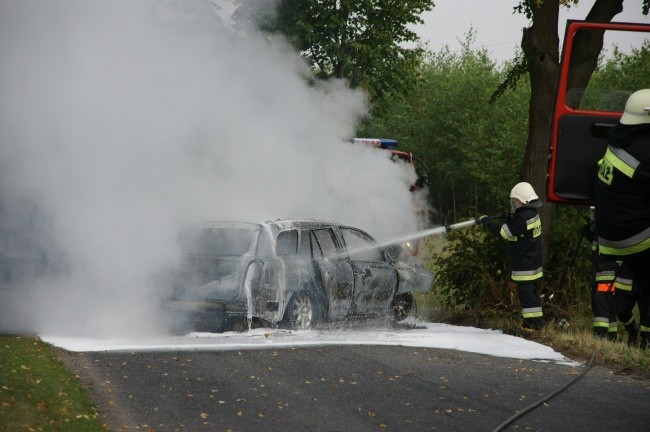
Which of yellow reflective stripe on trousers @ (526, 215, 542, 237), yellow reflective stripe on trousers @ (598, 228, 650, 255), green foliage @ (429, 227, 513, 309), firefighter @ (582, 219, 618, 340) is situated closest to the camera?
yellow reflective stripe on trousers @ (598, 228, 650, 255)

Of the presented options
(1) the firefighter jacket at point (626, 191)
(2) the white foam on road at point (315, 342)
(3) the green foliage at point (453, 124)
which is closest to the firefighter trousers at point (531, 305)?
(2) the white foam on road at point (315, 342)

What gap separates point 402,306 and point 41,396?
7885 millimetres

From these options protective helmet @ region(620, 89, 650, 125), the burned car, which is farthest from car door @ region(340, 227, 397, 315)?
protective helmet @ region(620, 89, 650, 125)

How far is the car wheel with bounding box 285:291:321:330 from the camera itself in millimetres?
12414

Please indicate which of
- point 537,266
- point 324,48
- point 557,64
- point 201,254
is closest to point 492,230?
point 537,266

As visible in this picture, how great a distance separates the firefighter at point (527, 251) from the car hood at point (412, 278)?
220 centimetres

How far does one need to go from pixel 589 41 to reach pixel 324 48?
522 inches

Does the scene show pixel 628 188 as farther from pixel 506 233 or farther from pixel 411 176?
pixel 411 176

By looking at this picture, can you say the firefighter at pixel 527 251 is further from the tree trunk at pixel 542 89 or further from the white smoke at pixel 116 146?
the white smoke at pixel 116 146

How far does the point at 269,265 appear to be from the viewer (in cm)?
1203

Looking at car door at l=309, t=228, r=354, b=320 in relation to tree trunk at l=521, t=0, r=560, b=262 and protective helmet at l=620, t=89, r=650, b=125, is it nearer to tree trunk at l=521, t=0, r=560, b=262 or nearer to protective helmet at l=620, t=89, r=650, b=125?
tree trunk at l=521, t=0, r=560, b=262

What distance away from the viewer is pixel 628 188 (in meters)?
7.66

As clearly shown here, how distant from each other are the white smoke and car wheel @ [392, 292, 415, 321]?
2.32 metres

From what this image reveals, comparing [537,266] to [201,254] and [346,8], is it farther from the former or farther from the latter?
[346,8]
